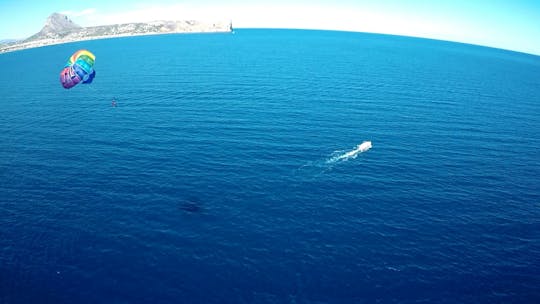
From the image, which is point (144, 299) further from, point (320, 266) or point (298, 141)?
point (298, 141)

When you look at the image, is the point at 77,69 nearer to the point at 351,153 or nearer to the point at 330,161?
the point at 330,161

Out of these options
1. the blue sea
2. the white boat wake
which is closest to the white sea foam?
the white boat wake

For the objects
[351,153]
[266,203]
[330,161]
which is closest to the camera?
[266,203]

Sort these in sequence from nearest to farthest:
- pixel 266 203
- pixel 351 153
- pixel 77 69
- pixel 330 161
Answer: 1. pixel 266 203
2. pixel 330 161
3. pixel 351 153
4. pixel 77 69

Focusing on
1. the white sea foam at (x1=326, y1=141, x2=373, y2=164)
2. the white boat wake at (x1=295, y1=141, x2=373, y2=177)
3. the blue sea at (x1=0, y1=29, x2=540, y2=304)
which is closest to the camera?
the blue sea at (x1=0, y1=29, x2=540, y2=304)

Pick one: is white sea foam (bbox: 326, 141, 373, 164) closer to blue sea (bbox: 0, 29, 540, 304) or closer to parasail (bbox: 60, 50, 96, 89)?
blue sea (bbox: 0, 29, 540, 304)

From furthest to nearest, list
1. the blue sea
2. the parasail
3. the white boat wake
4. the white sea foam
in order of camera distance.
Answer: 1. the parasail
2. the white sea foam
3. the white boat wake
4. the blue sea

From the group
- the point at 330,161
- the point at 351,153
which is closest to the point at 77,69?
the point at 330,161

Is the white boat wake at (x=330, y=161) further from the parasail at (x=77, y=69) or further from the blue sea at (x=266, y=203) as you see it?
the parasail at (x=77, y=69)

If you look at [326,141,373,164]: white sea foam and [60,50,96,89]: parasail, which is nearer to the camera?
[326,141,373,164]: white sea foam
